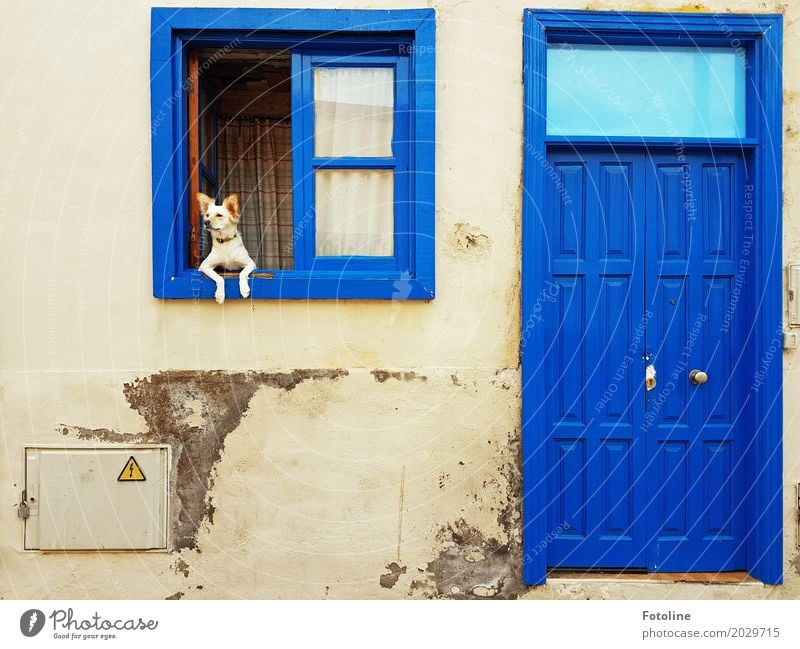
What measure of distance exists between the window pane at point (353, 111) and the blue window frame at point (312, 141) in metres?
0.04

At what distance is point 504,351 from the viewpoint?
3.88 metres

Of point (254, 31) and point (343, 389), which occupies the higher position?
point (254, 31)

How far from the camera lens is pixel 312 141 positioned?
156 inches

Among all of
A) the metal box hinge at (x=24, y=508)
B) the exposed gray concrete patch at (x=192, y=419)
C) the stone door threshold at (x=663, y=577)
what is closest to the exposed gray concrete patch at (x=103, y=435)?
the exposed gray concrete patch at (x=192, y=419)

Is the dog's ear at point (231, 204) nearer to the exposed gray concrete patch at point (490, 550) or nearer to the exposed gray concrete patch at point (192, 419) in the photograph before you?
the exposed gray concrete patch at point (192, 419)

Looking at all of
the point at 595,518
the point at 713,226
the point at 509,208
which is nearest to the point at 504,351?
the point at 509,208

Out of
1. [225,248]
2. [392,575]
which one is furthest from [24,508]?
[392,575]

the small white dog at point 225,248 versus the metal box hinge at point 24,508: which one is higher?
the small white dog at point 225,248

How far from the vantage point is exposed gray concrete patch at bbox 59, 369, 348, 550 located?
12.6 ft

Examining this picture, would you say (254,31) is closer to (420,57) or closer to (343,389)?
(420,57)

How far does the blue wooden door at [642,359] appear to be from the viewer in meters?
3.95

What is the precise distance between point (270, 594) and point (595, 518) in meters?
2.00

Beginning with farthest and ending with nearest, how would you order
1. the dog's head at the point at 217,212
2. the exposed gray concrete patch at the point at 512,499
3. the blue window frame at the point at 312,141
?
1. the exposed gray concrete patch at the point at 512,499
2. the blue window frame at the point at 312,141
3. the dog's head at the point at 217,212

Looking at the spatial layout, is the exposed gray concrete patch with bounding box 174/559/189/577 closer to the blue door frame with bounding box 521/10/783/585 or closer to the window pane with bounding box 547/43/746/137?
the blue door frame with bounding box 521/10/783/585
